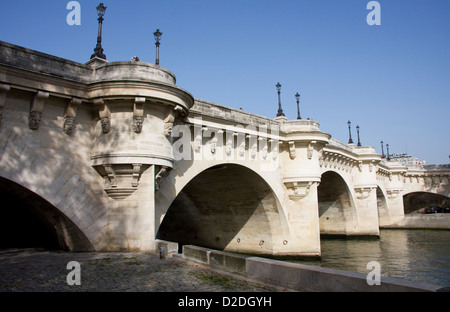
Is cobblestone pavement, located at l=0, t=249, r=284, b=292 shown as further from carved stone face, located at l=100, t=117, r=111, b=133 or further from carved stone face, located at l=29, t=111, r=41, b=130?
carved stone face, located at l=100, t=117, r=111, b=133

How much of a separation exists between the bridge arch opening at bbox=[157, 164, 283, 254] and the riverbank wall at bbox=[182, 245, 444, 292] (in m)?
12.2

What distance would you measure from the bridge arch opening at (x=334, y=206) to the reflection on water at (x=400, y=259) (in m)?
4.28

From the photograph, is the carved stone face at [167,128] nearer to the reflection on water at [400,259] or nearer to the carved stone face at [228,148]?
the carved stone face at [228,148]

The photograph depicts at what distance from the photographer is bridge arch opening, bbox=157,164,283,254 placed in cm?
2292

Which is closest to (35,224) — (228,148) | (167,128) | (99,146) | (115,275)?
(99,146)

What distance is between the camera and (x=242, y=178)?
73.5ft

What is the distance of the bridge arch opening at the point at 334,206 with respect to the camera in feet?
119

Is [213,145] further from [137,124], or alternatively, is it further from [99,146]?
[99,146]

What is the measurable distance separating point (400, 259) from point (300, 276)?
66.3 ft

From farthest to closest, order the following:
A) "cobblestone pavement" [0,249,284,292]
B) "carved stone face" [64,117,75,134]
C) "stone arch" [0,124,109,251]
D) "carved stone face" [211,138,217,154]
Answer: "carved stone face" [211,138,217,154] < "carved stone face" [64,117,75,134] < "stone arch" [0,124,109,251] < "cobblestone pavement" [0,249,284,292]

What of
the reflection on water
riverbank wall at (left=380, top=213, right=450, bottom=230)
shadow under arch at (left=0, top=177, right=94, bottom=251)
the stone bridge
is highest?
the stone bridge

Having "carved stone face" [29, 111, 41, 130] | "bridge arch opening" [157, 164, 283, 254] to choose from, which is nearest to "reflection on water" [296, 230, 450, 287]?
"bridge arch opening" [157, 164, 283, 254]

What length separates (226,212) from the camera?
86.8 ft
